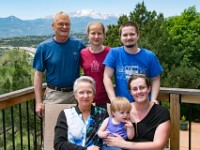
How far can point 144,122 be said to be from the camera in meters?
2.36

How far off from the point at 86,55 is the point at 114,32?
17.4m

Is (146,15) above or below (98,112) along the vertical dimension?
above

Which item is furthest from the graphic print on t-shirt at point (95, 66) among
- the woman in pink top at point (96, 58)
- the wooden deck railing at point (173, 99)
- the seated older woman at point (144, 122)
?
the wooden deck railing at point (173, 99)

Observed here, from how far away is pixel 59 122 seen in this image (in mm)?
2400

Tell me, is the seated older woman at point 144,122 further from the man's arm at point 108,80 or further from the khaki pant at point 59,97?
the khaki pant at point 59,97

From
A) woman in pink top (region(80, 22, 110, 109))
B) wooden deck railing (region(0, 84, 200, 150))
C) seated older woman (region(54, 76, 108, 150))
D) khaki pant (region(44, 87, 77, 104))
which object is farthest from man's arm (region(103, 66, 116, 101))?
wooden deck railing (region(0, 84, 200, 150))

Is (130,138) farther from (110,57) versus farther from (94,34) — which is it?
(94,34)

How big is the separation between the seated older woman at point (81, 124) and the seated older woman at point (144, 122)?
0.15 m

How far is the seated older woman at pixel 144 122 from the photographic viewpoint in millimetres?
2283

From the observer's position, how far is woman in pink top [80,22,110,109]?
9.02ft

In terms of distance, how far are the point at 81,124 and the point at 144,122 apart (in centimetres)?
44

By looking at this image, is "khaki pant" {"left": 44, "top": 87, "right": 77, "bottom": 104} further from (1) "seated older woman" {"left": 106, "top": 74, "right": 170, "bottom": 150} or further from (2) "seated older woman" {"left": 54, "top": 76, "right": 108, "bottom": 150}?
(1) "seated older woman" {"left": 106, "top": 74, "right": 170, "bottom": 150}

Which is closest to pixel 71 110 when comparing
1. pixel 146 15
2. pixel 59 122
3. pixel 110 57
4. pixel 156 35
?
pixel 59 122

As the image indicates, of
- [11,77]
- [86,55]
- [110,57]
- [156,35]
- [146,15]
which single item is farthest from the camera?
[146,15]
